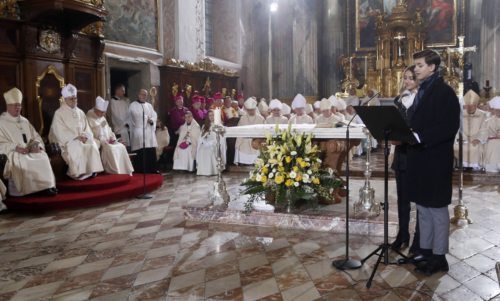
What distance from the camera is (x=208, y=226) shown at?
5.62 metres

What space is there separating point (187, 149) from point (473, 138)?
5.82 metres

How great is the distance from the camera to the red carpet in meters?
6.65

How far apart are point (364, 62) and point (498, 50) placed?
4.34 m

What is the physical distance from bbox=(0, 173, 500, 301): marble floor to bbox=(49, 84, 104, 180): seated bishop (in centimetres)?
157

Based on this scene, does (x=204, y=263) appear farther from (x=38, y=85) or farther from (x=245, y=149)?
(x=245, y=149)

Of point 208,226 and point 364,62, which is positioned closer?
point 208,226

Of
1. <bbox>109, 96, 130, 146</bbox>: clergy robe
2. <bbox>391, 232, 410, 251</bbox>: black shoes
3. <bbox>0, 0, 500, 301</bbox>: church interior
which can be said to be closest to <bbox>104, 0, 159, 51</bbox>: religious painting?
<bbox>0, 0, 500, 301</bbox>: church interior

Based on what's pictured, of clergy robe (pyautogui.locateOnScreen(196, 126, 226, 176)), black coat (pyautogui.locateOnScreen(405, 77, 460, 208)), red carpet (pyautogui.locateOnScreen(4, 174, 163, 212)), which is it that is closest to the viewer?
black coat (pyautogui.locateOnScreen(405, 77, 460, 208))

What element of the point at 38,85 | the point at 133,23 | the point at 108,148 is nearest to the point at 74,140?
the point at 108,148

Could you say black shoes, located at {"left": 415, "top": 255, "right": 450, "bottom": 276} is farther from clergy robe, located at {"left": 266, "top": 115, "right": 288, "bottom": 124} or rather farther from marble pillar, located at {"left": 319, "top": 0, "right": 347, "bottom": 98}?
marble pillar, located at {"left": 319, "top": 0, "right": 347, "bottom": 98}

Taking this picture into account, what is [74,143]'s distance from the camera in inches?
309

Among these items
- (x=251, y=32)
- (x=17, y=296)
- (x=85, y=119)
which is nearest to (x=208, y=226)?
(x=17, y=296)

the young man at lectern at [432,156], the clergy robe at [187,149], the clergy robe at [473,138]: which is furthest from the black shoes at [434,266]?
the clergy robe at [187,149]

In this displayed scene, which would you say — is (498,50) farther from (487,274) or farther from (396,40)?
(487,274)
